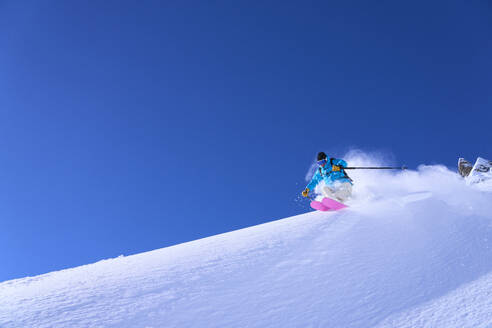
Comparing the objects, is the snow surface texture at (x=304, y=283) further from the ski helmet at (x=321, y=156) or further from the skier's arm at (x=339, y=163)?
Result: the ski helmet at (x=321, y=156)

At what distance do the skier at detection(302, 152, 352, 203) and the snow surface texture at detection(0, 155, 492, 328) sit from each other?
8.65 ft

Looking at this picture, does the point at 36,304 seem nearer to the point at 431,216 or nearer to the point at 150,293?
the point at 150,293

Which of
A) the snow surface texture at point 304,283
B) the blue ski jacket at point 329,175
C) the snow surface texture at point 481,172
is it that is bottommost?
the snow surface texture at point 304,283

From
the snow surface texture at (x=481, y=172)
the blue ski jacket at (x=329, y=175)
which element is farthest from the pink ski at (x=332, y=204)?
the snow surface texture at (x=481, y=172)

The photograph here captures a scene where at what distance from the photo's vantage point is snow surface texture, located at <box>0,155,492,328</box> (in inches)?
97.0

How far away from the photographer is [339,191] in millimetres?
7883

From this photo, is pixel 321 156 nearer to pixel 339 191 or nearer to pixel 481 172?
pixel 339 191

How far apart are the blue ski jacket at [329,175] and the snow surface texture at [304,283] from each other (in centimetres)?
301

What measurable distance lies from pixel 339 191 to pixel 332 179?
46 centimetres

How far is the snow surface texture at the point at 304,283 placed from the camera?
246cm

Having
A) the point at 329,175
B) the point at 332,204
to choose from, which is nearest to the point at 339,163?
the point at 329,175

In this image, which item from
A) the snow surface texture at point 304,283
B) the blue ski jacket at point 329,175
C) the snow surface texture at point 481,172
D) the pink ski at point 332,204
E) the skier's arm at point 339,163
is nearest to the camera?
the snow surface texture at point 304,283

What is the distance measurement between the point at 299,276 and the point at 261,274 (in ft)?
1.52

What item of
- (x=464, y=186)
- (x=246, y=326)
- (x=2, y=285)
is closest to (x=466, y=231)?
(x=246, y=326)
